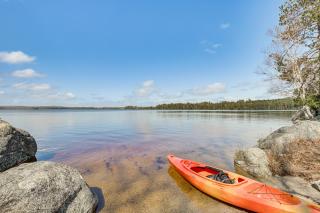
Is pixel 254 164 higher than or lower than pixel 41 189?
lower

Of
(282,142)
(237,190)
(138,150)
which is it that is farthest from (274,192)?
(138,150)

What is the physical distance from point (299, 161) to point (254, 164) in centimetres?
209

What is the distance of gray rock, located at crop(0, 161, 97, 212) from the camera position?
17.5 feet

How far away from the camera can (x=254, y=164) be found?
1062cm

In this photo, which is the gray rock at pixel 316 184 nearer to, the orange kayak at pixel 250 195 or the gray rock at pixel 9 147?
the orange kayak at pixel 250 195

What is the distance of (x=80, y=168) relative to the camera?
41.2 feet

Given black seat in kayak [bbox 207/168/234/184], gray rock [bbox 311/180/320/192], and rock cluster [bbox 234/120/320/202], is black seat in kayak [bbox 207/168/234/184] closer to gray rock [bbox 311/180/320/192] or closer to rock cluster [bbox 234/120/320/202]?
rock cluster [bbox 234/120/320/202]

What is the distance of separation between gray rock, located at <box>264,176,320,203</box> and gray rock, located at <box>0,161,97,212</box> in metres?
8.10

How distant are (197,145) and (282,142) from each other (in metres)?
9.12

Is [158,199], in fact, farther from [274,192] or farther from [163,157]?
[163,157]

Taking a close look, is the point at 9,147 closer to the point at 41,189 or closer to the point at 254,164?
the point at 41,189

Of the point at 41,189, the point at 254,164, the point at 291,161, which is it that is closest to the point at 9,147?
the point at 41,189

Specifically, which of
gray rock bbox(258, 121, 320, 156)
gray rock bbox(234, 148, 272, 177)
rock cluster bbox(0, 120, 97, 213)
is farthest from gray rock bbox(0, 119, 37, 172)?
gray rock bbox(258, 121, 320, 156)

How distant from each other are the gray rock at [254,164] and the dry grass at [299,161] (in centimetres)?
39
